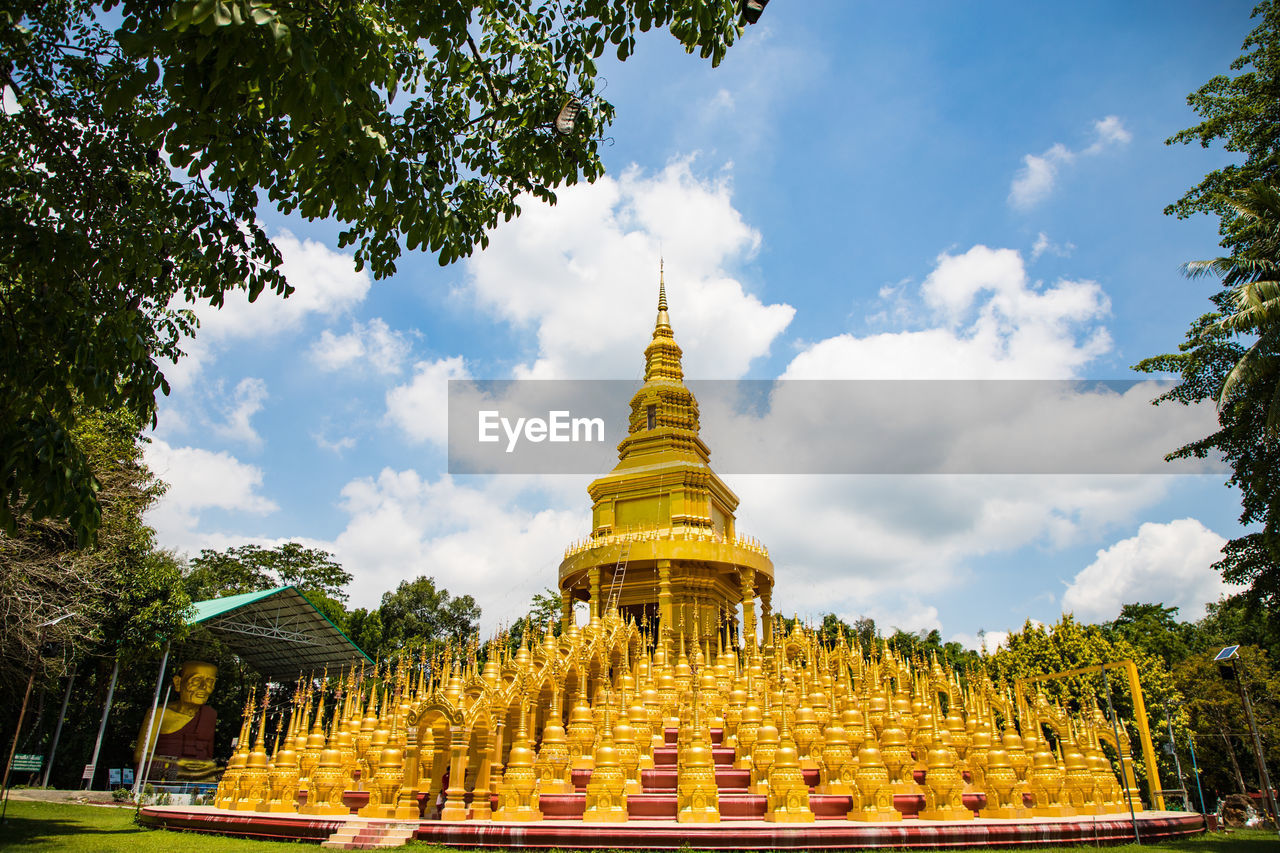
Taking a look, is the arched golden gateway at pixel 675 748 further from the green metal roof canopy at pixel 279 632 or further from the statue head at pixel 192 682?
the statue head at pixel 192 682

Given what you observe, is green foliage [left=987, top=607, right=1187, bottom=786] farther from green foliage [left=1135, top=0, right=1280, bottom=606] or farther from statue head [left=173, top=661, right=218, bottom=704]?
statue head [left=173, top=661, right=218, bottom=704]

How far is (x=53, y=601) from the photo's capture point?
19.0m

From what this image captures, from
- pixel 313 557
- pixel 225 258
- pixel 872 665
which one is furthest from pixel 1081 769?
pixel 313 557

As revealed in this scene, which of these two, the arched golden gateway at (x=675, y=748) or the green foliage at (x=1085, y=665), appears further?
the green foliage at (x=1085, y=665)

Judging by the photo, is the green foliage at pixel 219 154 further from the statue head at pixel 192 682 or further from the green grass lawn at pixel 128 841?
the statue head at pixel 192 682

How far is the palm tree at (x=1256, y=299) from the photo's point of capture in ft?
45.5

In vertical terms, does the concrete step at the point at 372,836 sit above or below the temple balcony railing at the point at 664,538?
below

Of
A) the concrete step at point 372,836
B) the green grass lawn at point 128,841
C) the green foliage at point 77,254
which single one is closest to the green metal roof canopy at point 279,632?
the green grass lawn at point 128,841

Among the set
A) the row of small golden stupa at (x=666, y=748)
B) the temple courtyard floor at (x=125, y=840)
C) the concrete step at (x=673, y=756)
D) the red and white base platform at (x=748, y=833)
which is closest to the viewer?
the red and white base platform at (x=748, y=833)

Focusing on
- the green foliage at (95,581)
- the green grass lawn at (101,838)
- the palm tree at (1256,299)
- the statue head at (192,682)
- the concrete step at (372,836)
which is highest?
the palm tree at (1256,299)

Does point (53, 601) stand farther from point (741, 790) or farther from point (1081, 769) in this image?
point (1081, 769)

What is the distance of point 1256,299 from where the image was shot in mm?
13961

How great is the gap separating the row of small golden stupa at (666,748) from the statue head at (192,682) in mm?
16805

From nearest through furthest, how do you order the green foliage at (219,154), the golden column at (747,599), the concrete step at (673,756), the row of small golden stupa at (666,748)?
the green foliage at (219,154) < the row of small golden stupa at (666,748) < the concrete step at (673,756) < the golden column at (747,599)
